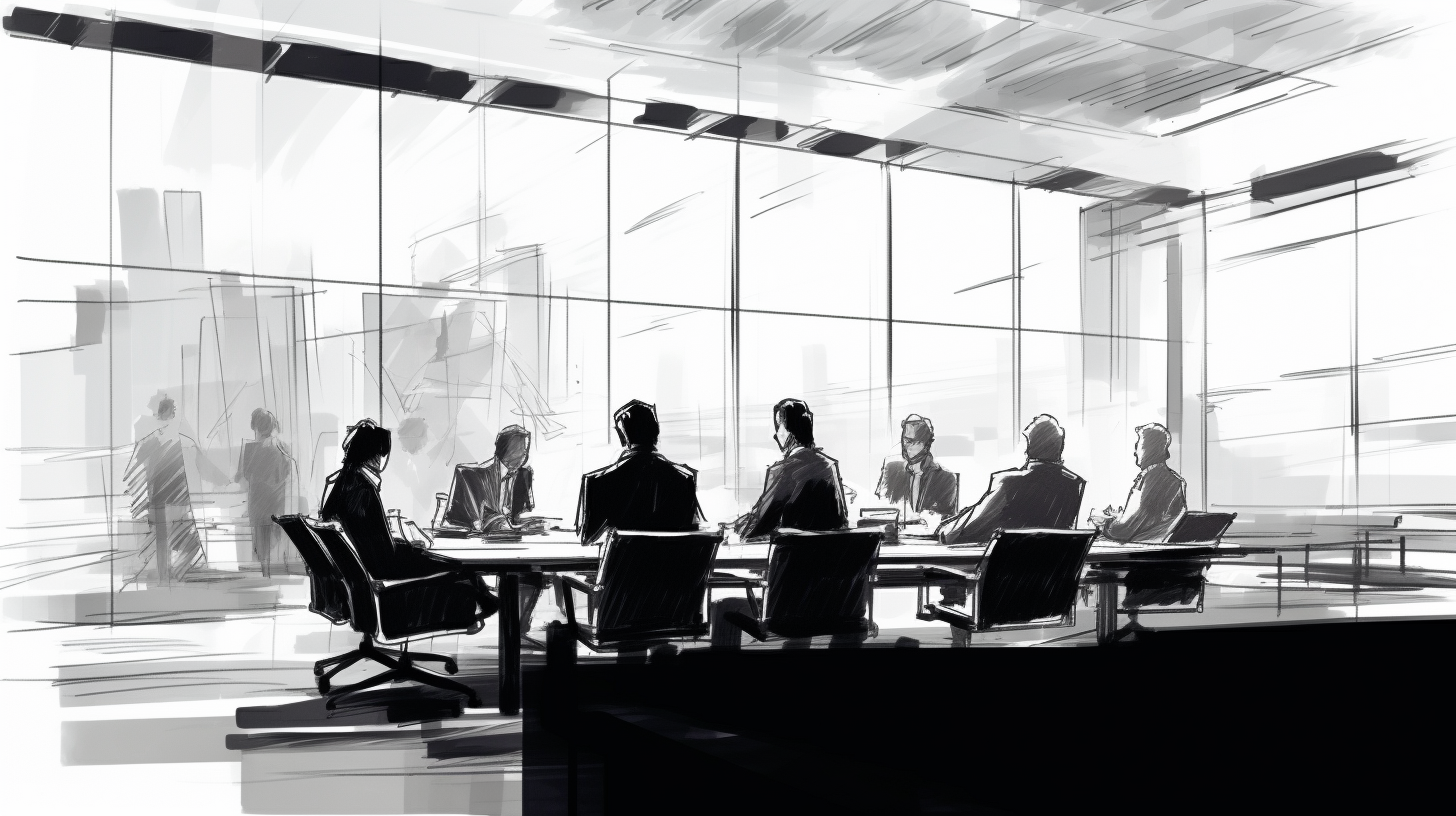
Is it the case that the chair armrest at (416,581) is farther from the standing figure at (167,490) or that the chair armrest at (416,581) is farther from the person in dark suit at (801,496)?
the standing figure at (167,490)

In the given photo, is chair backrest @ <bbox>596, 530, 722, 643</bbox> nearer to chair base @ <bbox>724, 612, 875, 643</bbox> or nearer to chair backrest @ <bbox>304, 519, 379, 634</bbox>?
chair base @ <bbox>724, 612, 875, 643</bbox>

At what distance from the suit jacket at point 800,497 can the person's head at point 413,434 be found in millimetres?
4891

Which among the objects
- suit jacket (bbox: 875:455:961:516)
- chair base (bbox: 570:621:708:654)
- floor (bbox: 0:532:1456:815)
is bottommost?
floor (bbox: 0:532:1456:815)

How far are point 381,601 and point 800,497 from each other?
182 cm

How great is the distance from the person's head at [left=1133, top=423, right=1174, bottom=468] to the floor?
2.45ft

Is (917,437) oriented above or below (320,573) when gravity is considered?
above

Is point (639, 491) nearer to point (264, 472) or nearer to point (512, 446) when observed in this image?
point (512, 446)

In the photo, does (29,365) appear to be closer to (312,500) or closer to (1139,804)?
(312,500)

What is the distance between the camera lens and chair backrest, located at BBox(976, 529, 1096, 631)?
4.19 m

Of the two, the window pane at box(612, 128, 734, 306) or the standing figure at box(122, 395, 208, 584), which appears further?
the window pane at box(612, 128, 734, 306)

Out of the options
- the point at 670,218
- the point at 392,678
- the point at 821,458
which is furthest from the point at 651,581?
the point at 670,218

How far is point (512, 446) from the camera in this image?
19.8 ft

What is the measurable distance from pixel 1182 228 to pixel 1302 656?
40.4 feet

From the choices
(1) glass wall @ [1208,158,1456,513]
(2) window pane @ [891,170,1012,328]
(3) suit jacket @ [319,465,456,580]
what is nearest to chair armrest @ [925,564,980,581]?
(3) suit jacket @ [319,465,456,580]
